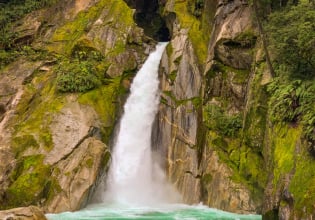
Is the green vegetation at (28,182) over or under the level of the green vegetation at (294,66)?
under

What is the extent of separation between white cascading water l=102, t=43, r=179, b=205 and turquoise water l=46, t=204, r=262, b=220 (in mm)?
1614

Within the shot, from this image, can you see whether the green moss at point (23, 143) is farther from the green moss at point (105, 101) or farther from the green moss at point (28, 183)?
the green moss at point (105, 101)

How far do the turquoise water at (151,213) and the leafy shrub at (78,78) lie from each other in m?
7.81

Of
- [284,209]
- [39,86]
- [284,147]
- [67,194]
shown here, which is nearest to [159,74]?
[39,86]

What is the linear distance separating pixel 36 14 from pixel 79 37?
5313mm

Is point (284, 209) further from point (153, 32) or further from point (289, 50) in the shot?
point (153, 32)

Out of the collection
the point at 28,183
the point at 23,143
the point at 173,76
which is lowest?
the point at 28,183

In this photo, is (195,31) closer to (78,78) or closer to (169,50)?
(169,50)

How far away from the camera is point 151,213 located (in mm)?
19359

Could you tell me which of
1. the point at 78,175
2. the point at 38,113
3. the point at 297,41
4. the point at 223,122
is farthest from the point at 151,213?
the point at 38,113

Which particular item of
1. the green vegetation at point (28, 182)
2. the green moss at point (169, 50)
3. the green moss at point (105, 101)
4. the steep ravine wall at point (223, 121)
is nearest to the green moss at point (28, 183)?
the green vegetation at point (28, 182)

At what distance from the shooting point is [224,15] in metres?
25.5

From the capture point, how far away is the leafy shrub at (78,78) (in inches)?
1033

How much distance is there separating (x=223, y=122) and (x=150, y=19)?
70.8 ft
